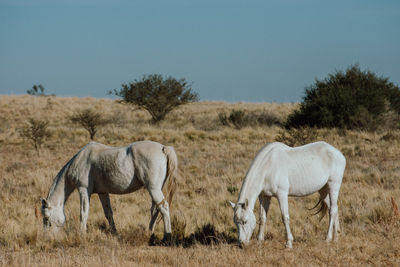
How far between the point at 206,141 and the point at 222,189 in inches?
446

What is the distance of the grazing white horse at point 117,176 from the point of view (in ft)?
25.9

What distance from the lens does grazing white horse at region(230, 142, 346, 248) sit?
6.66 m

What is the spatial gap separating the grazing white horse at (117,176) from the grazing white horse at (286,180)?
1671 mm

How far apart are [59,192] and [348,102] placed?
21.5 meters

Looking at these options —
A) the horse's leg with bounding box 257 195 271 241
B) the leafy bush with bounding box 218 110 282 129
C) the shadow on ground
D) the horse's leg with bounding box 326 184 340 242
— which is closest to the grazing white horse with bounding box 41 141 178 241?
the shadow on ground

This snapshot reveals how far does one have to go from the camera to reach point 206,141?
23172 millimetres

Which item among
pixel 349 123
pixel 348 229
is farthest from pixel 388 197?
pixel 349 123

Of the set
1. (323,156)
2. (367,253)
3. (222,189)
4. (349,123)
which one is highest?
(349,123)

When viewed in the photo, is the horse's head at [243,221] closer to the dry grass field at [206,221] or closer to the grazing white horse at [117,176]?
the dry grass field at [206,221]

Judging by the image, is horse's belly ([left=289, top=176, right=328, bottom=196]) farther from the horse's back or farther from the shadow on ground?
the shadow on ground

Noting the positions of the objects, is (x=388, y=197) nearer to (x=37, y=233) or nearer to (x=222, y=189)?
(x=222, y=189)

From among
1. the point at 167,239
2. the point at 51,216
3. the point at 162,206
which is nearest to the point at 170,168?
the point at 162,206

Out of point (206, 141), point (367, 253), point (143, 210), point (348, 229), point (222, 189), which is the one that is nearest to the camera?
point (367, 253)

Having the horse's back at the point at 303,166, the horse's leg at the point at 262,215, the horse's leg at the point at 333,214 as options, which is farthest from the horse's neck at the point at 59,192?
the horse's leg at the point at 333,214
